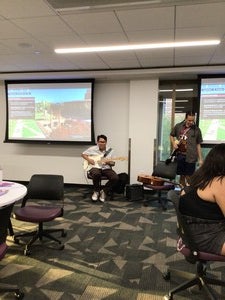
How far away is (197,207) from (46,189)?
191 centimetres

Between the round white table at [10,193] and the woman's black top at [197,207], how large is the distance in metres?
1.35

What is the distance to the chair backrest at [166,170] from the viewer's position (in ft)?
15.8

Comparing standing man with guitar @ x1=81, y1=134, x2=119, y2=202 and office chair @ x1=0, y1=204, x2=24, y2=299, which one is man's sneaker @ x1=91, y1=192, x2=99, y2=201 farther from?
office chair @ x1=0, y1=204, x2=24, y2=299

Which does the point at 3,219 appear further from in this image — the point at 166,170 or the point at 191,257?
the point at 166,170

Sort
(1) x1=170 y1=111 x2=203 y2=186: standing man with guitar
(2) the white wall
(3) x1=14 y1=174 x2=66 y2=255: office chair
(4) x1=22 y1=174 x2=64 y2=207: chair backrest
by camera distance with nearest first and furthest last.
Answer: (3) x1=14 y1=174 x2=66 y2=255: office chair < (4) x1=22 y1=174 x2=64 y2=207: chair backrest < (1) x1=170 y1=111 x2=203 y2=186: standing man with guitar < (2) the white wall

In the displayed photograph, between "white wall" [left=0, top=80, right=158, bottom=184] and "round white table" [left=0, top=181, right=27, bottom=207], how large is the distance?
3.27 meters

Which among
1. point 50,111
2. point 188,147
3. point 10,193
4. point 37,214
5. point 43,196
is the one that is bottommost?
point 37,214

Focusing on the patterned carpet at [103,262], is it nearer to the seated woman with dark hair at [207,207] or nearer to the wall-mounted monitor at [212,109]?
the seated woman with dark hair at [207,207]

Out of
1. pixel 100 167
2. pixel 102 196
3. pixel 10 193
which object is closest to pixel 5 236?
pixel 10 193

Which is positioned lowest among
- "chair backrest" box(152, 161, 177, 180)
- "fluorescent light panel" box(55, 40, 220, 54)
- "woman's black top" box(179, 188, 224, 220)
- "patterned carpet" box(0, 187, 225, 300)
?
"patterned carpet" box(0, 187, 225, 300)

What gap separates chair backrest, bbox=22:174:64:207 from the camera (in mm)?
3258

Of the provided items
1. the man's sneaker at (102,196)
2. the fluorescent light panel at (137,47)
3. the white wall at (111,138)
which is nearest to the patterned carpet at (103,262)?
→ the man's sneaker at (102,196)

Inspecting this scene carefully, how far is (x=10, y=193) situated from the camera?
2555 mm

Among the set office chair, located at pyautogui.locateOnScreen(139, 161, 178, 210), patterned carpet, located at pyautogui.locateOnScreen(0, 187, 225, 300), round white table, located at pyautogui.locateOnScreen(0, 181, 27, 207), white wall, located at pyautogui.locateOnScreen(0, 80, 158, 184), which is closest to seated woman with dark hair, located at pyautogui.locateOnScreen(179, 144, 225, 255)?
patterned carpet, located at pyautogui.locateOnScreen(0, 187, 225, 300)
